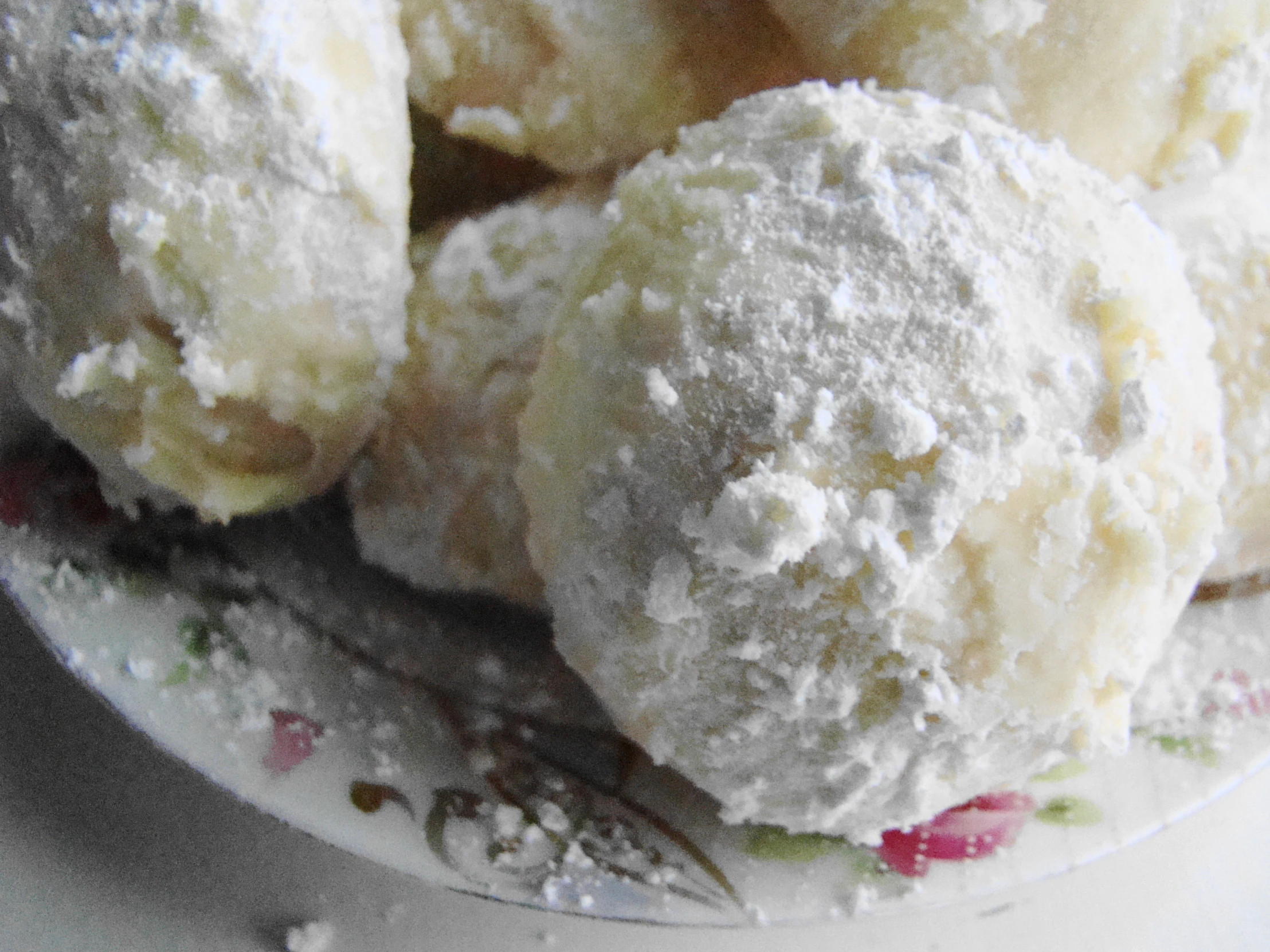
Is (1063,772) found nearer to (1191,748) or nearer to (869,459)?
(1191,748)

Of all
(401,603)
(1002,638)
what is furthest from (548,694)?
(1002,638)

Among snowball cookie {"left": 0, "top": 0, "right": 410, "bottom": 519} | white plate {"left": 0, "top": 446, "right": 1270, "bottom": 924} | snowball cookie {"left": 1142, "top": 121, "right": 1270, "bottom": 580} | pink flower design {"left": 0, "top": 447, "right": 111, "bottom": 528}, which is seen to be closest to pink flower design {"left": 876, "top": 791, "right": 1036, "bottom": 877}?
white plate {"left": 0, "top": 446, "right": 1270, "bottom": 924}

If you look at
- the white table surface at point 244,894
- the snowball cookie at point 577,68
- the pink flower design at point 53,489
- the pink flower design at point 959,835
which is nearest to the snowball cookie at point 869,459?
the pink flower design at point 959,835

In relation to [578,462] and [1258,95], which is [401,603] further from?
[1258,95]

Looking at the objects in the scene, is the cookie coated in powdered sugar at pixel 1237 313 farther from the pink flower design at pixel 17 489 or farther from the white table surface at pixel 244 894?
the pink flower design at pixel 17 489

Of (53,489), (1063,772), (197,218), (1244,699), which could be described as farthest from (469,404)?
(1244,699)

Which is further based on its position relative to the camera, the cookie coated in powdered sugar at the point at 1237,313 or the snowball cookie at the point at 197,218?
the cookie coated in powdered sugar at the point at 1237,313

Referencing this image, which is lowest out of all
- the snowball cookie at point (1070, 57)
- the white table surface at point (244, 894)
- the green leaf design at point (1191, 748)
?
the white table surface at point (244, 894)
